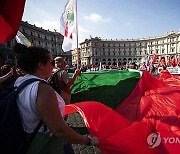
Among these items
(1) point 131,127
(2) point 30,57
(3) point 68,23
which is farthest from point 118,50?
(2) point 30,57

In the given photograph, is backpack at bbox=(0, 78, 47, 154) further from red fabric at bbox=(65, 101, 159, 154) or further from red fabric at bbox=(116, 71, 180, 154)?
red fabric at bbox=(116, 71, 180, 154)

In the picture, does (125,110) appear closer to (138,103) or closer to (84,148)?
(138,103)

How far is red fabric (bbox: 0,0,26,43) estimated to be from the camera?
2390mm

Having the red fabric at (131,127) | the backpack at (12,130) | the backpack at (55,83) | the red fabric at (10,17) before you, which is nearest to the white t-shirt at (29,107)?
the backpack at (12,130)

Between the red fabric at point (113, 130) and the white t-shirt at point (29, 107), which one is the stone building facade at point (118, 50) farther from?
the white t-shirt at point (29, 107)

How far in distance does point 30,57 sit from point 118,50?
136 m

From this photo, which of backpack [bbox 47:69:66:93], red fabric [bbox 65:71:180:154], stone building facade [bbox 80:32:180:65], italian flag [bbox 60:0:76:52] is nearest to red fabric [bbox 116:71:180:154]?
red fabric [bbox 65:71:180:154]

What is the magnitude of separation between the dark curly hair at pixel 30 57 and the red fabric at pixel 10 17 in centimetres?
102

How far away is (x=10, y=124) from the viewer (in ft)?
4.50

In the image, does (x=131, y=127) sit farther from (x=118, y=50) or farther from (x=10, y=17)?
(x=118, y=50)

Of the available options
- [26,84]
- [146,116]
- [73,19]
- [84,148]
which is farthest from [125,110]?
[26,84]

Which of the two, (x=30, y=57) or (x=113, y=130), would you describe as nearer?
(x=30, y=57)

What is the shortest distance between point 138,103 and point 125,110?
0.31 m

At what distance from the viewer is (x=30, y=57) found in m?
1.55
